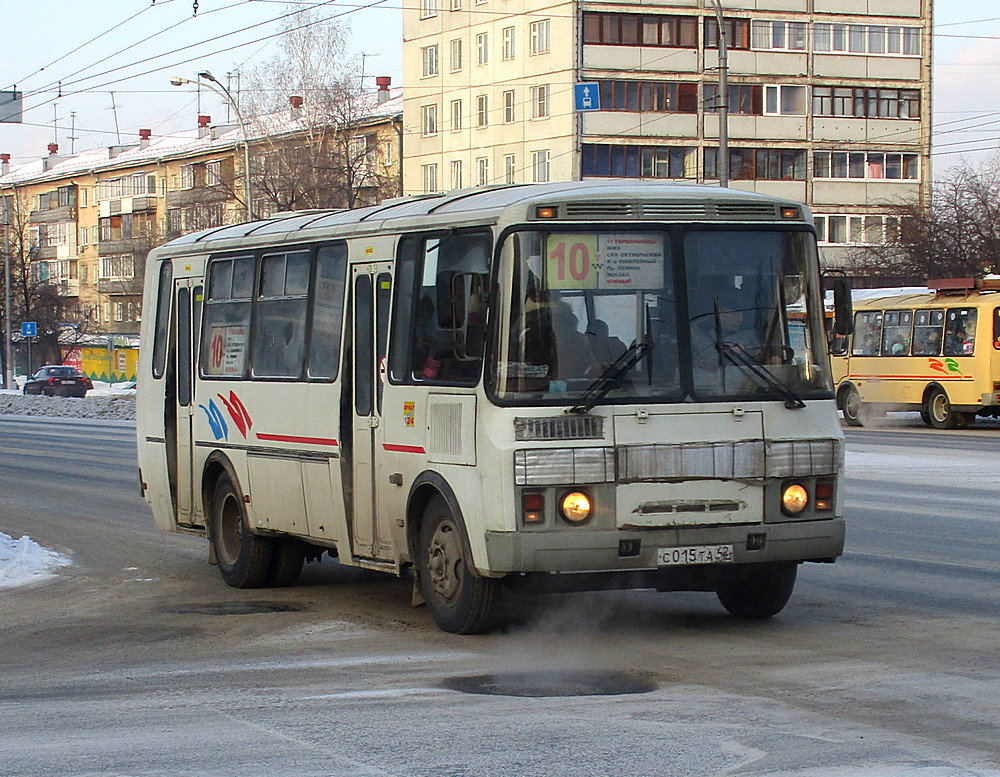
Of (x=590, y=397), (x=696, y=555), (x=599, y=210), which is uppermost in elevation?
(x=599, y=210)

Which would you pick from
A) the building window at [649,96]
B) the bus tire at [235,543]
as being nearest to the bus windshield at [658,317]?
the bus tire at [235,543]

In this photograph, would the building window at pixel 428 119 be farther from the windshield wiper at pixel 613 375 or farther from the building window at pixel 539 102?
the windshield wiper at pixel 613 375

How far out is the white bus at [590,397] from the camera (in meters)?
8.95

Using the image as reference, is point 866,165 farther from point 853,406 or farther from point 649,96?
point 853,406

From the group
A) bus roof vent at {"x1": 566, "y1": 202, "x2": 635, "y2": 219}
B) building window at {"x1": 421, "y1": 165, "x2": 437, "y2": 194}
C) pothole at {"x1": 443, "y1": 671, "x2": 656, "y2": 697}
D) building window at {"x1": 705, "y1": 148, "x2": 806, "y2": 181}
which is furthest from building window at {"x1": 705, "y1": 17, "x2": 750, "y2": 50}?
pothole at {"x1": 443, "y1": 671, "x2": 656, "y2": 697}

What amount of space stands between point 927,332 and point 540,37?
139 feet

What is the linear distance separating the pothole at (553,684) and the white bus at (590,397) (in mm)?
825

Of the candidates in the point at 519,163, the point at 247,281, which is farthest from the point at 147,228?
the point at 247,281

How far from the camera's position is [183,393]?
1313cm

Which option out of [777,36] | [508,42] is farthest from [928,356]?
[777,36]

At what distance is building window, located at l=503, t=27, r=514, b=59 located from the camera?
254ft

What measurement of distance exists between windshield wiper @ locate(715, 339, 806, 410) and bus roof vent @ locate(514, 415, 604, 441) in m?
0.85

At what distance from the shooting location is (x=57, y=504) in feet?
64.0

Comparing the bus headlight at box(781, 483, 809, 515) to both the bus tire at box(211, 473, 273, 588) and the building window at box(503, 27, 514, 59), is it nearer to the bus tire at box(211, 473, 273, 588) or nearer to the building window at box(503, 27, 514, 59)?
the bus tire at box(211, 473, 273, 588)
